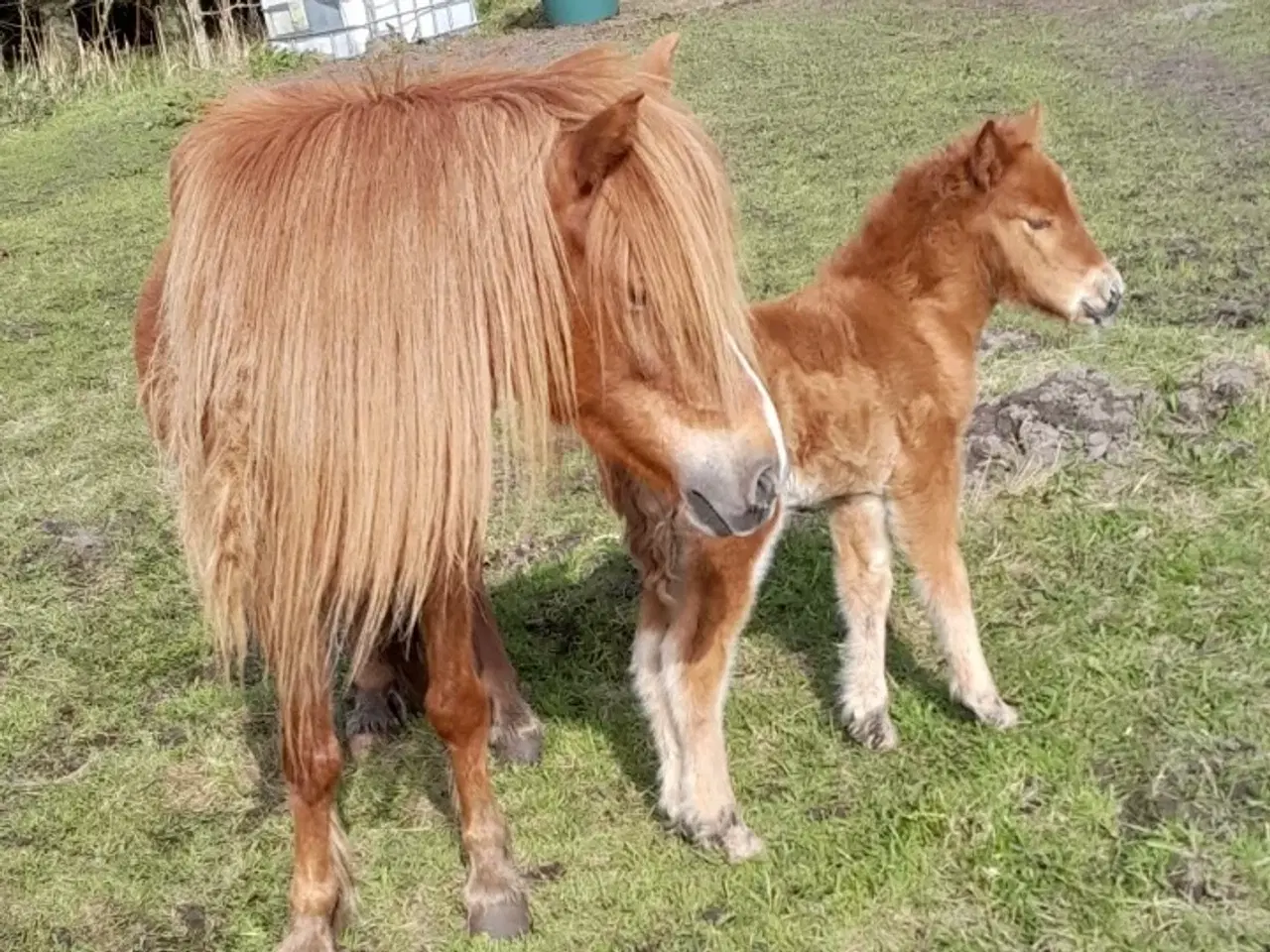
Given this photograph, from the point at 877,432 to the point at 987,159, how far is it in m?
0.83

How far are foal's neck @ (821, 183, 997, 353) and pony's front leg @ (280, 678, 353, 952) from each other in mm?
1893

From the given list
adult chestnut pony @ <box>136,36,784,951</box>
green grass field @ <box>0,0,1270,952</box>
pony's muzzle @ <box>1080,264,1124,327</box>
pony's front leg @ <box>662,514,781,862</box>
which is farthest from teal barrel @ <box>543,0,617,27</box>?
adult chestnut pony @ <box>136,36,784,951</box>

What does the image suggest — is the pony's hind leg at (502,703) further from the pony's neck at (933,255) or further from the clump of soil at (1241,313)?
the clump of soil at (1241,313)

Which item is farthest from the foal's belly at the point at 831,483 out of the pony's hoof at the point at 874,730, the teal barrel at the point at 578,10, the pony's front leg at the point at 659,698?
the teal barrel at the point at 578,10

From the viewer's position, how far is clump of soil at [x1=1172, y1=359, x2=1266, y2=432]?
457 centimetres

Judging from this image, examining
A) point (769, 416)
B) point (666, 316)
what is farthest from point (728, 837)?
point (666, 316)

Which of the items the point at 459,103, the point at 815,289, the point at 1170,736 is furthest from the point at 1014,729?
the point at 459,103

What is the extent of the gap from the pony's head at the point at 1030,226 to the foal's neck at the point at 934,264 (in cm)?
5

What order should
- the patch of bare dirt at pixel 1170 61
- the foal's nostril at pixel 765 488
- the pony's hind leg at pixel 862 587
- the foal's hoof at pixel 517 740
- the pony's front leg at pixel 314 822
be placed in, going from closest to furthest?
the foal's nostril at pixel 765 488 → the pony's front leg at pixel 314 822 → the pony's hind leg at pixel 862 587 → the foal's hoof at pixel 517 740 → the patch of bare dirt at pixel 1170 61

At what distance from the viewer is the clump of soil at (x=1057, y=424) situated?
4.55 m

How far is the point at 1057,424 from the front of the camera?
467 centimetres

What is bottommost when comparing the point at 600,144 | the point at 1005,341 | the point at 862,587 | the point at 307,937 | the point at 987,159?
the point at 1005,341

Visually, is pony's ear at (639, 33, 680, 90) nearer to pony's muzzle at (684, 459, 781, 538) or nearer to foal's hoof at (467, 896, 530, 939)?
pony's muzzle at (684, 459, 781, 538)

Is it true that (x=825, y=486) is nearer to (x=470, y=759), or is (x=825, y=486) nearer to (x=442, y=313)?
(x=470, y=759)
